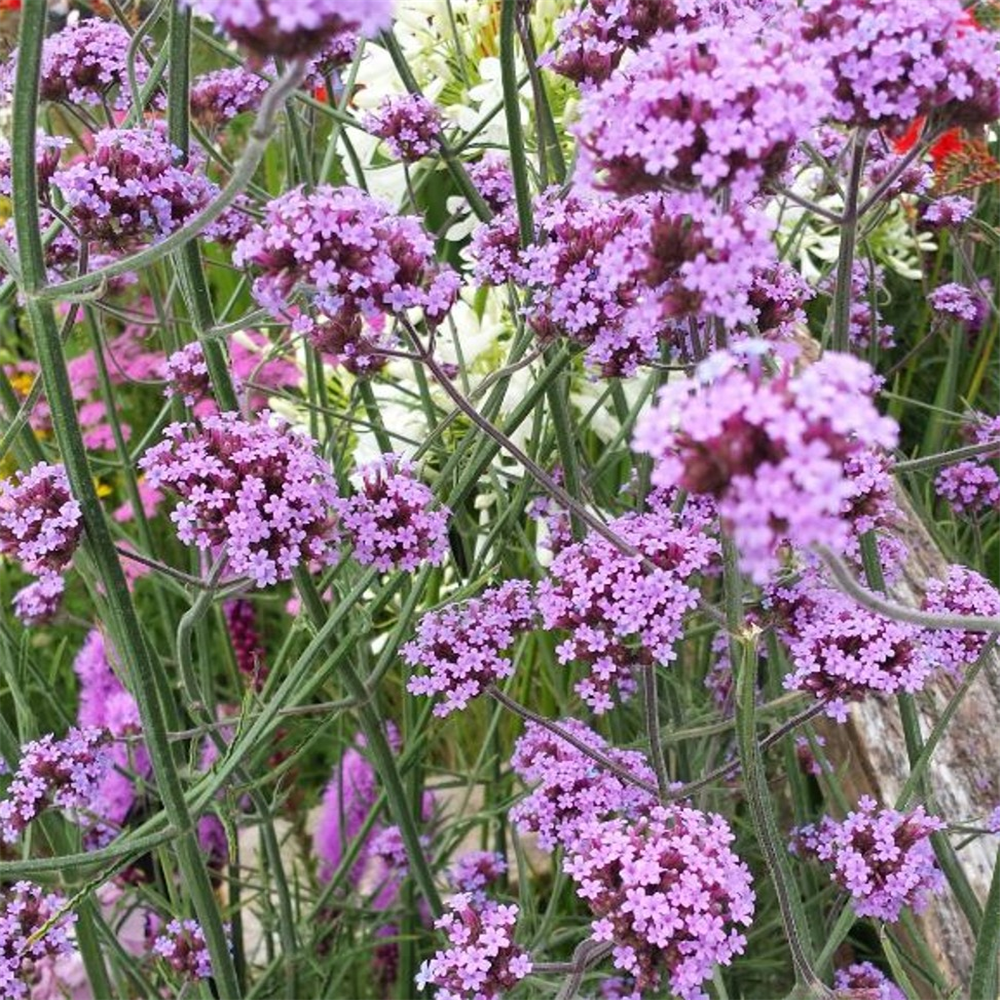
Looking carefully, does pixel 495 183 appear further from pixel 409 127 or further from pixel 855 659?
pixel 855 659

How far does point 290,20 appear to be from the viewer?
2.28 ft

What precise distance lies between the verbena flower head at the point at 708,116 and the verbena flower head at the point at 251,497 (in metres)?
0.38

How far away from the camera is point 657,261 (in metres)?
0.85

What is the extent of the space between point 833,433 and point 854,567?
0.82m

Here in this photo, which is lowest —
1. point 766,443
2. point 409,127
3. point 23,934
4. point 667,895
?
point 23,934

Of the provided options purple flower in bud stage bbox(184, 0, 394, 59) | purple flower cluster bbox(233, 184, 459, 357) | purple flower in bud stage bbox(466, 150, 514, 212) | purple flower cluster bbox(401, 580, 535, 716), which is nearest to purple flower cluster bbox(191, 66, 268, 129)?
purple flower in bud stage bbox(466, 150, 514, 212)

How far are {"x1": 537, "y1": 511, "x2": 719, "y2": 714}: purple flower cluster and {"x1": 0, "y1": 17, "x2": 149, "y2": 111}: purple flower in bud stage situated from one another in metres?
0.71

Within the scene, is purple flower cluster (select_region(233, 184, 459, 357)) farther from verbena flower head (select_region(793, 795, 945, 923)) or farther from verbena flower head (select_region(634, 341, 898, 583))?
verbena flower head (select_region(793, 795, 945, 923))

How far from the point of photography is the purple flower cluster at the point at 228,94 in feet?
4.93

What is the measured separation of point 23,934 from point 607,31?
3.37 ft

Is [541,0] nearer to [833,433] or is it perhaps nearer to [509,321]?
[509,321]

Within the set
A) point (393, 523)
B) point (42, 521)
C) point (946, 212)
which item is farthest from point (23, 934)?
point (946, 212)

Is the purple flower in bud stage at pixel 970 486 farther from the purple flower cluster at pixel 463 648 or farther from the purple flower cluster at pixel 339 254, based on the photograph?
the purple flower cluster at pixel 339 254

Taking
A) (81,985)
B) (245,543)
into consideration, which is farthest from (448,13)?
(81,985)
